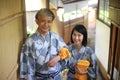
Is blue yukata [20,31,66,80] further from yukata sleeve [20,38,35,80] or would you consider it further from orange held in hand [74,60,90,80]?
orange held in hand [74,60,90,80]

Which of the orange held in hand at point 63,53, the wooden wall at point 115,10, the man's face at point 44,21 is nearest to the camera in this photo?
the wooden wall at point 115,10

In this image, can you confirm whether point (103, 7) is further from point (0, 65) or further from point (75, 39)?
point (0, 65)

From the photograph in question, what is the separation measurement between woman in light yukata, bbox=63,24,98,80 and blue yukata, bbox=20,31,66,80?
0.42 feet

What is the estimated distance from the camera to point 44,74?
154 centimetres

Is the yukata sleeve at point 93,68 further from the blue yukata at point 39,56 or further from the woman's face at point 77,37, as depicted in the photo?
the blue yukata at point 39,56

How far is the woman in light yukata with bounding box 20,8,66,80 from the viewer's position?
58.4 inches

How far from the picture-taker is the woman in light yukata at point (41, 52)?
1482 millimetres

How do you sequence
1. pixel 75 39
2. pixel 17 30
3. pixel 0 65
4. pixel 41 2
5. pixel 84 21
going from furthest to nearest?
1. pixel 84 21
2. pixel 41 2
3. pixel 75 39
4. pixel 17 30
5. pixel 0 65

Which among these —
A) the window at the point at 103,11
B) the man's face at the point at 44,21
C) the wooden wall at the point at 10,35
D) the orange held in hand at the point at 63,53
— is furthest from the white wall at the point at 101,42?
the wooden wall at the point at 10,35

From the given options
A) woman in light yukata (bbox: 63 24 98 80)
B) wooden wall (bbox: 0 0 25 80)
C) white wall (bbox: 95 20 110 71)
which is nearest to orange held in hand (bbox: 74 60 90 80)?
woman in light yukata (bbox: 63 24 98 80)

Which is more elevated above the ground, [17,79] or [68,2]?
[68,2]

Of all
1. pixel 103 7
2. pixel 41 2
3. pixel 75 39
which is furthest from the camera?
pixel 103 7

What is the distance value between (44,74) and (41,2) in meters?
0.71

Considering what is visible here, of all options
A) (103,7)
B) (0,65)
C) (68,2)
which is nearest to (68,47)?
(68,2)
